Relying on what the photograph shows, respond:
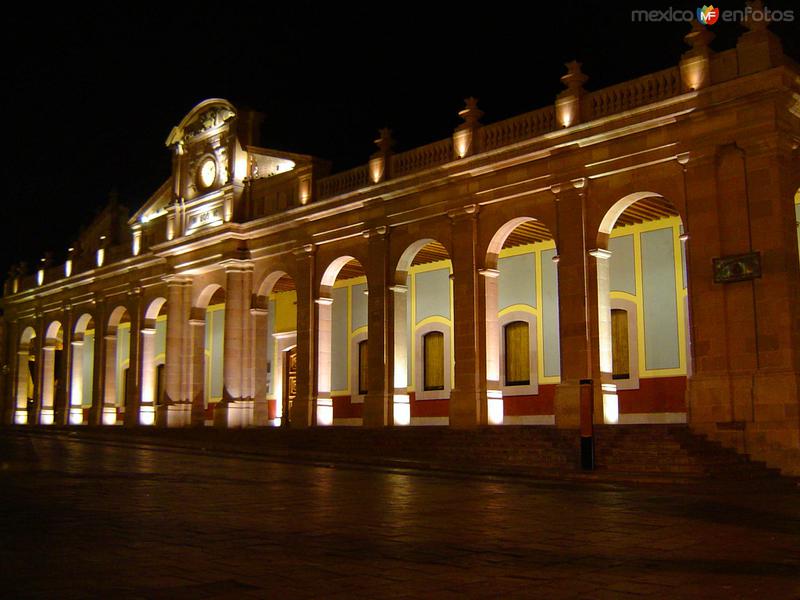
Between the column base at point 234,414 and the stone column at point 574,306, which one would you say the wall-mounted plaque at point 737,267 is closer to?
the stone column at point 574,306

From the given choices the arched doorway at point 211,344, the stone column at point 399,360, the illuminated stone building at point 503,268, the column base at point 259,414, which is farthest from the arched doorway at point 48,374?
the stone column at point 399,360

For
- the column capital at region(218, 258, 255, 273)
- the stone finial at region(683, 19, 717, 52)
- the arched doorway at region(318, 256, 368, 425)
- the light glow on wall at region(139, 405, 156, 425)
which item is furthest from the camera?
the light glow on wall at region(139, 405, 156, 425)

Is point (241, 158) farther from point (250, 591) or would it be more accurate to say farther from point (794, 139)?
point (250, 591)

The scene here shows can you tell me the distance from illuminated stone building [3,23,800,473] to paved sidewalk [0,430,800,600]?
516cm

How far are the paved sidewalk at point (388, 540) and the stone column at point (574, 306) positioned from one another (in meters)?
5.35

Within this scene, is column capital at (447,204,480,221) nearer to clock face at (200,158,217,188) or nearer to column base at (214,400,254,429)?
column base at (214,400,254,429)

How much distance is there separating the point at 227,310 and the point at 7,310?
21.2 m

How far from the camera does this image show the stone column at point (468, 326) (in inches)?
784

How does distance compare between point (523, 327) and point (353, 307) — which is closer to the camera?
point (523, 327)

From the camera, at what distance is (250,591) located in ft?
16.6

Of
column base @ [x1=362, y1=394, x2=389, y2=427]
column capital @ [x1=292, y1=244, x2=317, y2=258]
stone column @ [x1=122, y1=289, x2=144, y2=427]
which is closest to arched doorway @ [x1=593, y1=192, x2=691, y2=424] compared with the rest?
column base @ [x1=362, y1=394, x2=389, y2=427]

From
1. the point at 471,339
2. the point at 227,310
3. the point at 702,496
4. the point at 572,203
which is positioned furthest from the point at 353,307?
the point at 702,496

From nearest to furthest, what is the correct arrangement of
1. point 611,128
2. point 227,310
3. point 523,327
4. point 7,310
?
point 611,128 < point 523,327 < point 227,310 < point 7,310

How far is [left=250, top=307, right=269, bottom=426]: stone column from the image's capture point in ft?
86.7
